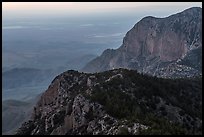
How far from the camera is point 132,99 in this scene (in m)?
34.7

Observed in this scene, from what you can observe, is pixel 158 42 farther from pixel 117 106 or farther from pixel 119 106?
pixel 117 106

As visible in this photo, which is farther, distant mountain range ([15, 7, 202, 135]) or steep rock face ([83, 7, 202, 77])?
steep rock face ([83, 7, 202, 77])

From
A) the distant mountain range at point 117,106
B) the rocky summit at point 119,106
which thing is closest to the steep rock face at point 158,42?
the distant mountain range at point 117,106

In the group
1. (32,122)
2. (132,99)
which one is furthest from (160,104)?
(32,122)

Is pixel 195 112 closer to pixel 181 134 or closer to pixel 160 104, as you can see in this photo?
pixel 160 104

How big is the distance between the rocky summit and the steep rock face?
191 feet

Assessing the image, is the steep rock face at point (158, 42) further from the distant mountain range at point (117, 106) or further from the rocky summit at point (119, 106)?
the rocky summit at point (119, 106)

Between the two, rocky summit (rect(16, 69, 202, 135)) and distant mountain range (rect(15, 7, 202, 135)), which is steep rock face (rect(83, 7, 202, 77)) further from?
rocky summit (rect(16, 69, 202, 135))

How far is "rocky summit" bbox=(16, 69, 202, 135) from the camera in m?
27.7

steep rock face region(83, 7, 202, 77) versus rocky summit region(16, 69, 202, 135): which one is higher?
rocky summit region(16, 69, 202, 135)

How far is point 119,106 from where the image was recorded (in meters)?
31.2

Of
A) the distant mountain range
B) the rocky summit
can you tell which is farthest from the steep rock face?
the rocky summit

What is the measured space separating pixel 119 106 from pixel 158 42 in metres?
98.1

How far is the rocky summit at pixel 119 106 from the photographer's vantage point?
2767cm
